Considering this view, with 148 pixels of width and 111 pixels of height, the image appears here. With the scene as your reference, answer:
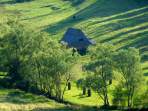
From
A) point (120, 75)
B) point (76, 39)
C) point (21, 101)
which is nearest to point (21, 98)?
point (21, 101)

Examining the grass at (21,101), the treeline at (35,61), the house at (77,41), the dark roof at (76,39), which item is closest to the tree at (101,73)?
the treeline at (35,61)

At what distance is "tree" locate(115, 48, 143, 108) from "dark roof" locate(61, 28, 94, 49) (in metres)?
63.8

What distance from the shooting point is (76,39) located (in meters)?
161

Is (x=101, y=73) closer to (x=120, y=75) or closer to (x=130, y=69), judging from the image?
(x=120, y=75)

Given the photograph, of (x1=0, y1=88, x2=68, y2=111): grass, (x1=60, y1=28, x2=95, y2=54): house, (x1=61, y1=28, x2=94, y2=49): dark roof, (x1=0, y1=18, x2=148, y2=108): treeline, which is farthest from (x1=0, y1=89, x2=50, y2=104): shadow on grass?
(x1=61, y1=28, x2=94, y2=49): dark roof

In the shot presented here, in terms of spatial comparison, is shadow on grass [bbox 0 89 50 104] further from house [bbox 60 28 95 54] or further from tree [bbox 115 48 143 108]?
house [bbox 60 28 95 54]

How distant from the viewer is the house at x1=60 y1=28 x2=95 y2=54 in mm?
158125

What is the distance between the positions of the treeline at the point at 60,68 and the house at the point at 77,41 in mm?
38874

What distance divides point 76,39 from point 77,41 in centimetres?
130

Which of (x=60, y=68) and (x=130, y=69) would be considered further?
(x=60, y=68)

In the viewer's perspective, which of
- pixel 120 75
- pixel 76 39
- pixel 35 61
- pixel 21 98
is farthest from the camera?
pixel 76 39

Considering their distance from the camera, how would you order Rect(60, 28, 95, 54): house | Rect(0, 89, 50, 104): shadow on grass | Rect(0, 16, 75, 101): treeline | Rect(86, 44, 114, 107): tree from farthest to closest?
Rect(60, 28, 95, 54): house, Rect(0, 16, 75, 101): treeline, Rect(0, 89, 50, 104): shadow on grass, Rect(86, 44, 114, 107): tree

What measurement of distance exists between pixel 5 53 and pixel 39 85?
14.0 meters

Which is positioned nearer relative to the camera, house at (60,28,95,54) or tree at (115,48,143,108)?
tree at (115,48,143,108)
